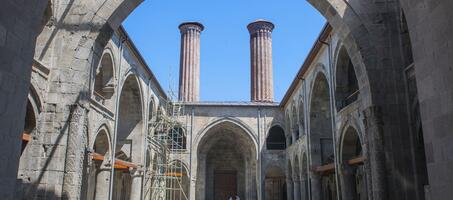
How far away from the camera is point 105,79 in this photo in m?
14.3

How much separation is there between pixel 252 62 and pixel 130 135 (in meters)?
13.5

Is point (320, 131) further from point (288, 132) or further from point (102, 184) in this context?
point (102, 184)

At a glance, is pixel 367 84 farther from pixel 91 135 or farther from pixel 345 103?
pixel 91 135

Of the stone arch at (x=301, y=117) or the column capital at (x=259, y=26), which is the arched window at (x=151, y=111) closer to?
the stone arch at (x=301, y=117)

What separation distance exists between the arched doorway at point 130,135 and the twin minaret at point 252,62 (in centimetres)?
968

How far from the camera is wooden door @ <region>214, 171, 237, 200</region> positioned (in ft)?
97.9

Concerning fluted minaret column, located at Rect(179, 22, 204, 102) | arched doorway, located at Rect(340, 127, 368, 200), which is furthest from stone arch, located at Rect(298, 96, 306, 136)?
fluted minaret column, located at Rect(179, 22, 204, 102)

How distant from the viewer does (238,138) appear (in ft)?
92.1

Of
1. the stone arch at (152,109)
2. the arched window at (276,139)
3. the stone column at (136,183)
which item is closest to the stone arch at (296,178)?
the arched window at (276,139)

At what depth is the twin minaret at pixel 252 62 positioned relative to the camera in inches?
1113

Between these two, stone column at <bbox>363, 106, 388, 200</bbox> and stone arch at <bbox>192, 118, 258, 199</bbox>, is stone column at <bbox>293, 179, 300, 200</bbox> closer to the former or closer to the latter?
stone arch at <bbox>192, 118, 258, 199</bbox>

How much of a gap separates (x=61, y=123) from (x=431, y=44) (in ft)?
21.8

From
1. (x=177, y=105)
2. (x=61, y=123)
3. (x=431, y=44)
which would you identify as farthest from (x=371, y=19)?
(x=177, y=105)

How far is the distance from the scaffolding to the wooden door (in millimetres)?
4383
